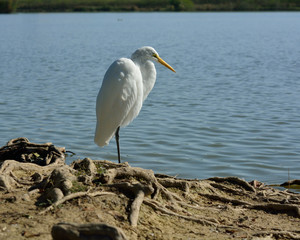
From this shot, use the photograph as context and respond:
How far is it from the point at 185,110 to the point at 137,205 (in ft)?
25.0

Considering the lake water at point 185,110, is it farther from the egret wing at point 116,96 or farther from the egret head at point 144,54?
the egret head at point 144,54

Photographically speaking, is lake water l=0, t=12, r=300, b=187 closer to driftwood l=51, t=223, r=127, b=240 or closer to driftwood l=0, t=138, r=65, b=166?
driftwood l=0, t=138, r=65, b=166

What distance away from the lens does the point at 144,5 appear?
68.1m

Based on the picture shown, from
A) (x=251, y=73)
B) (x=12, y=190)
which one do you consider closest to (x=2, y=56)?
(x=251, y=73)

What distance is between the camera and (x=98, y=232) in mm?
3307

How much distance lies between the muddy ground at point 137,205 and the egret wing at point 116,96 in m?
1.03

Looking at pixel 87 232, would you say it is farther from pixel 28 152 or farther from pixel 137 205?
pixel 28 152

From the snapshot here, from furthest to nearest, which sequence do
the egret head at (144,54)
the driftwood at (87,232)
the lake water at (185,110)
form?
the lake water at (185,110), the egret head at (144,54), the driftwood at (87,232)

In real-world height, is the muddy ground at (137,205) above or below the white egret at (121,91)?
below

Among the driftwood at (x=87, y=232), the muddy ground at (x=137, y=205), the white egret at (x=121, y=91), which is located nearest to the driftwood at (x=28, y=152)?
the white egret at (x=121, y=91)

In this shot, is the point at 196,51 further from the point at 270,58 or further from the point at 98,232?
the point at 98,232

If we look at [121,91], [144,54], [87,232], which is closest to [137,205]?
[87,232]

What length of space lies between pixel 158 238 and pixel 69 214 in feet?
2.54

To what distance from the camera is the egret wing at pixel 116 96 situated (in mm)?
6422
